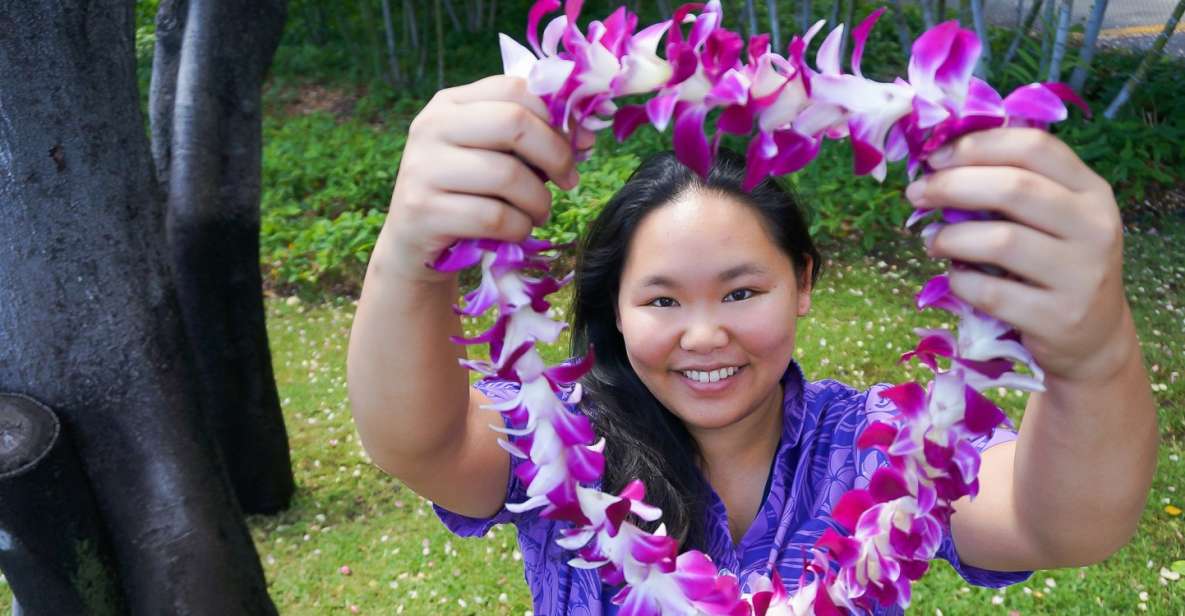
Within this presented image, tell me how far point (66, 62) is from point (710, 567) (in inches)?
75.6

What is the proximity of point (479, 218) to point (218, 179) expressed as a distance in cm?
322

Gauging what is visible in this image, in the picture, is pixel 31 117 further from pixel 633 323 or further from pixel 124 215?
pixel 633 323

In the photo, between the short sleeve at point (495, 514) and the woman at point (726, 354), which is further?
the short sleeve at point (495, 514)

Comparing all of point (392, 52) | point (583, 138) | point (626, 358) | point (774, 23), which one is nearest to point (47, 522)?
point (626, 358)

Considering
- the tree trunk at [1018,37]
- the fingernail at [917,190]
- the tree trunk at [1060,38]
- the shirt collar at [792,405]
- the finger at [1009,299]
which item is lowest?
the tree trunk at [1018,37]

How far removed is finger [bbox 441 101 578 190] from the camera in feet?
3.88

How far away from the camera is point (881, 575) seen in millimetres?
1528

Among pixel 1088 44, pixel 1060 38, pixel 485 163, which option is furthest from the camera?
pixel 1088 44

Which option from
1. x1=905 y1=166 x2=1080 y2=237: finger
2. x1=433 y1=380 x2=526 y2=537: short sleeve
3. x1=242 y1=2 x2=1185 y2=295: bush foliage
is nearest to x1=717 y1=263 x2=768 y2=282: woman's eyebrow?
x1=433 y1=380 x2=526 y2=537: short sleeve

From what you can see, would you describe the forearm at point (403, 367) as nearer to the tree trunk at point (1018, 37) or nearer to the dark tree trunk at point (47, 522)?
the dark tree trunk at point (47, 522)

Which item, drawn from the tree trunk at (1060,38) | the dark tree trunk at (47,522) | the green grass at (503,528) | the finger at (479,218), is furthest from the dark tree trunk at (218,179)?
the tree trunk at (1060,38)

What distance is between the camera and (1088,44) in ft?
26.0

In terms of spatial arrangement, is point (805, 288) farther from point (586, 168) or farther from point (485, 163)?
point (586, 168)

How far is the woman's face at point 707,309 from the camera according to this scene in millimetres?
1768
